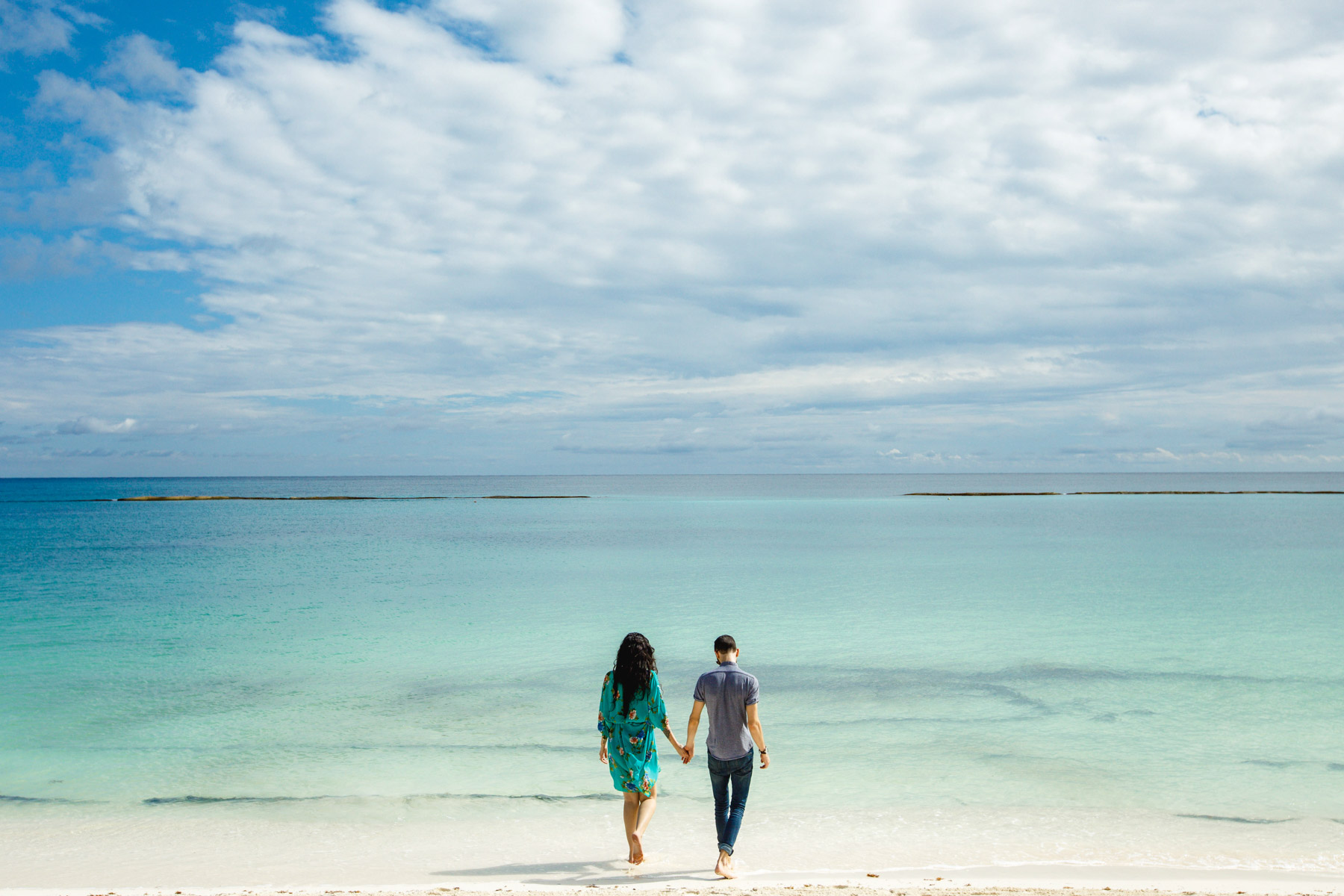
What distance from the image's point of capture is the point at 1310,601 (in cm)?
2456

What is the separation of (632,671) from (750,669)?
1032 centimetres

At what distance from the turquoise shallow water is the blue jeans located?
211 cm

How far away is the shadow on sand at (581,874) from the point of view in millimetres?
6918

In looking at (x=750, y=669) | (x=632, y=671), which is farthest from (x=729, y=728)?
(x=750, y=669)

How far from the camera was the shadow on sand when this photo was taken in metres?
6.92

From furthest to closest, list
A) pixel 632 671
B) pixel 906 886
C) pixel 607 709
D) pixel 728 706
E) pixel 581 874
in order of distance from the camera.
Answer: pixel 581 874 → pixel 607 709 → pixel 906 886 → pixel 632 671 → pixel 728 706

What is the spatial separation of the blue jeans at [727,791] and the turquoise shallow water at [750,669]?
2.11 m

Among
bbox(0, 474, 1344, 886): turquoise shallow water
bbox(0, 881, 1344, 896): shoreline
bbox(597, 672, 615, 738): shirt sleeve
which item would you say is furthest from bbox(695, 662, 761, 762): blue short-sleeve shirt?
bbox(0, 474, 1344, 886): turquoise shallow water

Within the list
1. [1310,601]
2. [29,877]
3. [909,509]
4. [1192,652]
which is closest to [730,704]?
[29,877]

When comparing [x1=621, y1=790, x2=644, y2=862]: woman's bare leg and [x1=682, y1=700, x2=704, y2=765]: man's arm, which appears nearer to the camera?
[x1=682, y1=700, x2=704, y2=765]: man's arm

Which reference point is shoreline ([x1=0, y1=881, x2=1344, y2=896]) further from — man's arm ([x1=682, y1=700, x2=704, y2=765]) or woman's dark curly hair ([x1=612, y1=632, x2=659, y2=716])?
woman's dark curly hair ([x1=612, y1=632, x2=659, y2=716])

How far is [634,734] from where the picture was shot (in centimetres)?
671

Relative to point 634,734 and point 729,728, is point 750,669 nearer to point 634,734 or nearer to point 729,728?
point 634,734

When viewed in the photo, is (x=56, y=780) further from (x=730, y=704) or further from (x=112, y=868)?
(x=730, y=704)
